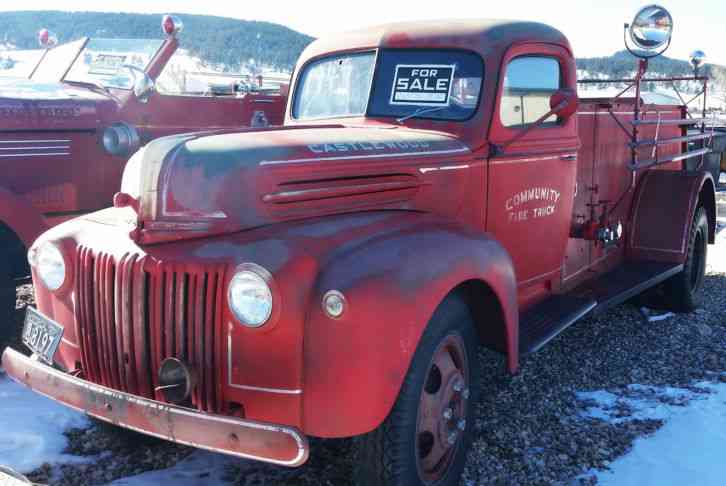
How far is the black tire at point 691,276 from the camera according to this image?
5.41 metres

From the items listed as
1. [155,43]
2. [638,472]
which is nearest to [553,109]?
[638,472]

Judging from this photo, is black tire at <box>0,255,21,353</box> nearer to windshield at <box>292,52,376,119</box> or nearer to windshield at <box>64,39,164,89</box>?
windshield at <box>64,39,164,89</box>

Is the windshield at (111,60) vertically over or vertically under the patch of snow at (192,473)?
over

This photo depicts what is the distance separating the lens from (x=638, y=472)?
10.2 feet

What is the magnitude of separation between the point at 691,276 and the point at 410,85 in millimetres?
3160

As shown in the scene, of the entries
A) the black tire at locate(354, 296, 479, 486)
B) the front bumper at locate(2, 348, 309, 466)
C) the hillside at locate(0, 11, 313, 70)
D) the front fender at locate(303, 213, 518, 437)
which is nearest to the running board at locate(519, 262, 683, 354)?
the black tire at locate(354, 296, 479, 486)

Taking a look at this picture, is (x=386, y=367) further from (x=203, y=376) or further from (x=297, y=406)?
(x=203, y=376)

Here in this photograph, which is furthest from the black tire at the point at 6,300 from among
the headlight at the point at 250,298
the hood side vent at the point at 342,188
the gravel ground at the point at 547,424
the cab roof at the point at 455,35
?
the headlight at the point at 250,298

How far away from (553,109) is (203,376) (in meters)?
2.09

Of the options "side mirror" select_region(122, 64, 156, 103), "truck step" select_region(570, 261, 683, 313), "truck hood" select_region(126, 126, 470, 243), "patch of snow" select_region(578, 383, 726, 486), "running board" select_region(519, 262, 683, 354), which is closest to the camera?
"truck hood" select_region(126, 126, 470, 243)

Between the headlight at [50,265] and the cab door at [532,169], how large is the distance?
1.85m

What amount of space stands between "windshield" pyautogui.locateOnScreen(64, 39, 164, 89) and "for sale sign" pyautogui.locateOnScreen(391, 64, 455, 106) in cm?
276

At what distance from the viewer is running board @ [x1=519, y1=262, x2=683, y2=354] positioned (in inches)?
138

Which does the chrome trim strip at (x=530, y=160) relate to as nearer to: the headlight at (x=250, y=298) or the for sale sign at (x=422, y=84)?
the for sale sign at (x=422, y=84)
